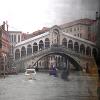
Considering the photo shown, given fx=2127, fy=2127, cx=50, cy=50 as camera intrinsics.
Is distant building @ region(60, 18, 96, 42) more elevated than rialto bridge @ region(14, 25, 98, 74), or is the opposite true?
distant building @ region(60, 18, 96, 42)

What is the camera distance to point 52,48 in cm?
1227

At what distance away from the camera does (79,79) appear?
1234 centimetres

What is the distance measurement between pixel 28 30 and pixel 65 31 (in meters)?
0.21

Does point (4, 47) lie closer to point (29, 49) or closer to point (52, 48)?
point (29, 49)

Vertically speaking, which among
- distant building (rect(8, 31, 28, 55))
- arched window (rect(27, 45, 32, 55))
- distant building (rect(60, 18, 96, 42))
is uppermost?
distant building (rect(60, 18, 96, 42))

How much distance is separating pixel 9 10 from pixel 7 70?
13.6 inches

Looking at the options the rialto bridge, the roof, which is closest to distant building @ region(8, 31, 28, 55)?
the rialto bridge

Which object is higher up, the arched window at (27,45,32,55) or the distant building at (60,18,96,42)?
the distant building at (60,18,96,42)

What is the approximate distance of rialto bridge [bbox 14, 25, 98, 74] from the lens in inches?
482

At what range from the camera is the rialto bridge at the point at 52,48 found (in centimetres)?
1223

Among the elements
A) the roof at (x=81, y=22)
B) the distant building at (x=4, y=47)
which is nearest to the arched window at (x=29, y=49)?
the distant building at (x=4, y=47)

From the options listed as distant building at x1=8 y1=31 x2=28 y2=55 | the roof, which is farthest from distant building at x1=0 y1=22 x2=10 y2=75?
the roof

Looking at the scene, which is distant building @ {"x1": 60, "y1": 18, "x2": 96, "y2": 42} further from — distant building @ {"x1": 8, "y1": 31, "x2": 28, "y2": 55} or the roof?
distant building @ {"x1": 8, "y1": 31, "x2": 28, "y2": 55}

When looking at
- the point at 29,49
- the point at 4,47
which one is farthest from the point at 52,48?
the point at 4,47
